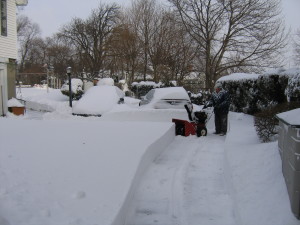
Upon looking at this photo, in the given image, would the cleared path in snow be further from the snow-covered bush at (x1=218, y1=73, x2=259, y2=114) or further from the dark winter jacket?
the snow-covered bush at (x1=218, y1=73, x2=259, y2=114)

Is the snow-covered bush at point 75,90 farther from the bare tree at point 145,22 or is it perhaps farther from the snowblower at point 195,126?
the snowblower at point 195,126

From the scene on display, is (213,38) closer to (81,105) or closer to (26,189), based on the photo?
(81,105)

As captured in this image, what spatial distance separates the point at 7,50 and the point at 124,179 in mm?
15470

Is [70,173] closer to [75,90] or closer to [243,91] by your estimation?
[243,91]

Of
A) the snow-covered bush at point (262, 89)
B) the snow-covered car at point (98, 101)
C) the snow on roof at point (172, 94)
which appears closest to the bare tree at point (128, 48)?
the snow-covered bush at point (262, 89)

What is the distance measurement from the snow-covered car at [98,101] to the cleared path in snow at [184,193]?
611 cm

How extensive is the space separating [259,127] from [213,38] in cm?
2230

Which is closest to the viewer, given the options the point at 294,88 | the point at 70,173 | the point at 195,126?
the point at 70,173

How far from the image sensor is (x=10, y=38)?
1827 centimetres

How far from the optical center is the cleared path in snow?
440 centimetres

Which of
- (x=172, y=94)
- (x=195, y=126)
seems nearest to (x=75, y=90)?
(x=172, y=94)

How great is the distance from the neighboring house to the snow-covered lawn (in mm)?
10284

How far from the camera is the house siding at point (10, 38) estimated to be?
17.7 metres

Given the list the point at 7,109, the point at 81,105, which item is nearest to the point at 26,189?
the point at 81,105
